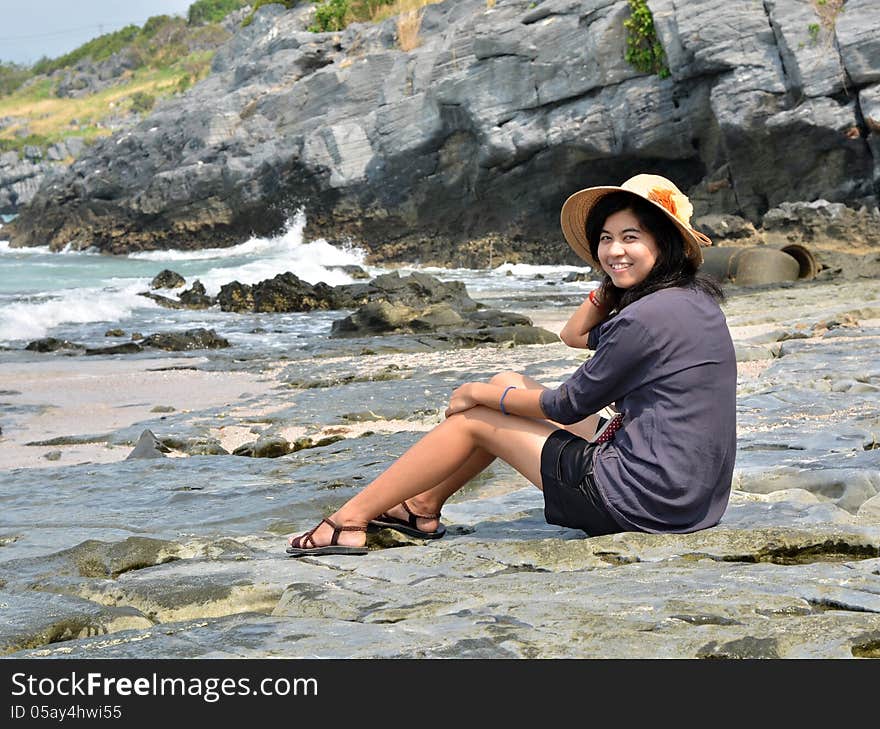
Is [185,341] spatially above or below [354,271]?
below

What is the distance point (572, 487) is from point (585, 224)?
37.0 inches

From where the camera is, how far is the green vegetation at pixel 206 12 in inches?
3337

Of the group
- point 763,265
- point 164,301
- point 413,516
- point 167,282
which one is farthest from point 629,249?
point 167,282

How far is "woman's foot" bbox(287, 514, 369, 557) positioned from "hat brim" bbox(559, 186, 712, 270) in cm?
130

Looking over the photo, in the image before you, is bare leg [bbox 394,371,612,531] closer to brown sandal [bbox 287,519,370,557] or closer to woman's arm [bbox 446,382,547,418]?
woman's arm [bbox 446,382,547,418]

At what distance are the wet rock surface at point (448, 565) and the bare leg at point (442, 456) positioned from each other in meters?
0.18

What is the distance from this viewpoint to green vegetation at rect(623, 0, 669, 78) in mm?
26156

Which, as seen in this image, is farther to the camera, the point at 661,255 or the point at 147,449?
the point at 147,449

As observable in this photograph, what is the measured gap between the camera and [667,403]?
144 inches

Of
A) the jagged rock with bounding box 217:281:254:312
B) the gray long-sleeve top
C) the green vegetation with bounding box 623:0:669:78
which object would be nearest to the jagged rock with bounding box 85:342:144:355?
the jagged rock with bounding box 217:281:254:312

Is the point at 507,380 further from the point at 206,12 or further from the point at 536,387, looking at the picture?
the point at 206,12

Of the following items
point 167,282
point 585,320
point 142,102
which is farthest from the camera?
point 142,102

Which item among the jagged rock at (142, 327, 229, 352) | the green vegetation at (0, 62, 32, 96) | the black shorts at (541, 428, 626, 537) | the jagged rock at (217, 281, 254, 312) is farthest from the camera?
the green vegetation at (0, 62, 32, 96)

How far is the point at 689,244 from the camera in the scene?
3795 mm
